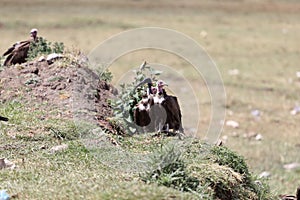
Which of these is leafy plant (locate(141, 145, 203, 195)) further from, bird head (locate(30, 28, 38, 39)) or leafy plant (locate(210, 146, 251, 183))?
bird head (locate(30, 28, 38, 39))

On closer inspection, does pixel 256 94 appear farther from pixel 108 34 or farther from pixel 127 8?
pixel 127 8

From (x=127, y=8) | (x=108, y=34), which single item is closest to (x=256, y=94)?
(x=108, y=34)

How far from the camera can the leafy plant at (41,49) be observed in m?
7.17

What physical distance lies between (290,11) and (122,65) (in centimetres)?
896

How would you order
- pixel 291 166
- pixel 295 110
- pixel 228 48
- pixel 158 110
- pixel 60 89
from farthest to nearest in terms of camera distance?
pixel 228 48, pixel 295 110, pixel 291 166, pixel 60 89, pixel 158 110

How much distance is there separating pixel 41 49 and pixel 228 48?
9316 mm

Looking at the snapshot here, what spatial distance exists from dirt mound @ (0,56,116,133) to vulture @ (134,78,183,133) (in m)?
0.35

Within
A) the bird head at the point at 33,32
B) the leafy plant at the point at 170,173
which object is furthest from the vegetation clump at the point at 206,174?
the bird head at the point at 33,32

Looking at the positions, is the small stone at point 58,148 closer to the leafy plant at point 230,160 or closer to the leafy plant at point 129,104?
the leafy plant at point 129,104

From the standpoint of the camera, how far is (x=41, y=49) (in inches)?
284

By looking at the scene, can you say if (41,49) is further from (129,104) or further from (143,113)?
(143,113)

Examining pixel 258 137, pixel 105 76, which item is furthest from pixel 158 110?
pixel 258 137

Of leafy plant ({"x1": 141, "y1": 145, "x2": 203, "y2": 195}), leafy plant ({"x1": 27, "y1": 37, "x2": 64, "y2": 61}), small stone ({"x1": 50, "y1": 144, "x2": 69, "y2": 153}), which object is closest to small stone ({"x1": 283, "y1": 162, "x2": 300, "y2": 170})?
leafy plant ({"x1": 27, "y1": 37, "x2": 64, "y2": 61})

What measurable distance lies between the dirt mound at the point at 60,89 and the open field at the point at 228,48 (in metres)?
0.44
